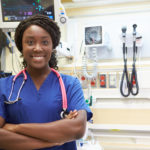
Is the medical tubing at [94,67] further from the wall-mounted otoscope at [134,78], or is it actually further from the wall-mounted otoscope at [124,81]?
the wall-mounted otoscope at [134,78]

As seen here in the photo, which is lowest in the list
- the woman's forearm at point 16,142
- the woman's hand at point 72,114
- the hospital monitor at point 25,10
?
the woman's forearm at point 16,142

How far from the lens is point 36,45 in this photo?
871 mm

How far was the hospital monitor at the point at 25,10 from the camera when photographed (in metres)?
1.36

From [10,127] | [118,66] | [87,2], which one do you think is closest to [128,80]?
[118,66]

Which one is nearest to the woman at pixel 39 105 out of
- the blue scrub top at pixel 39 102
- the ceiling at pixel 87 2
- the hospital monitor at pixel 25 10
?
the blue scrub top at pixel 39 102

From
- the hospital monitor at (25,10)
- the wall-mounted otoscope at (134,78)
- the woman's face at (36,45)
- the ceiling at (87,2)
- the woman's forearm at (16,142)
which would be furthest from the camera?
the ceiling at (87,2)

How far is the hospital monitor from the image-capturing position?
4.45 feet

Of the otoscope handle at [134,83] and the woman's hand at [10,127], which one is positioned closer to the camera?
the woman's hand at [10,127]

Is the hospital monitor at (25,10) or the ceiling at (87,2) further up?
the ceiling at (87,2)

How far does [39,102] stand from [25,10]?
896 mm

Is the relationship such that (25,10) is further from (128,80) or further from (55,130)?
(128,80)

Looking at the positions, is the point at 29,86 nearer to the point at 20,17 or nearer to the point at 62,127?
the point at 62,127

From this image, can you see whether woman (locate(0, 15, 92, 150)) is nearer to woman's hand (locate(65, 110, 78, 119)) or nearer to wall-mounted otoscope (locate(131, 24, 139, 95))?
woman's hand (locate(65, 110, 78, 119))

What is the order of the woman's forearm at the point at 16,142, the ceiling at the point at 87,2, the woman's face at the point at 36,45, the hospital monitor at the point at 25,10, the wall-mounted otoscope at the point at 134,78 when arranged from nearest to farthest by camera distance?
1. the woman's forearm at the point at 16,142
2. the woman's face at the point at 36,45
3. the hospital monitor at the point at 25,10
4. the wall-mounted otoscope at the point at 134,78
5. the ceiling at the point at 87,2
